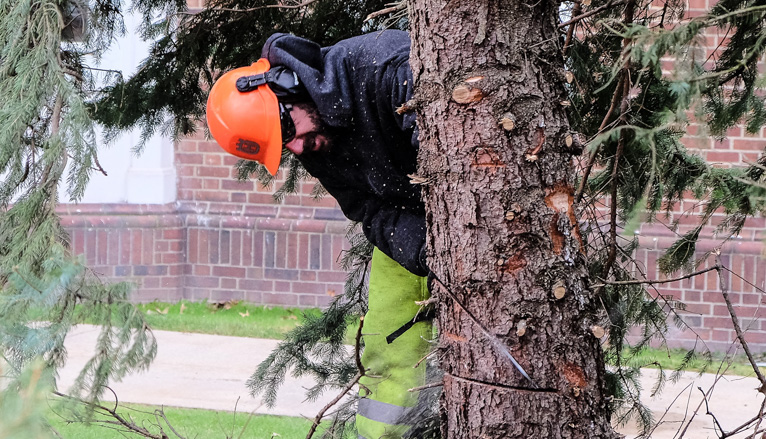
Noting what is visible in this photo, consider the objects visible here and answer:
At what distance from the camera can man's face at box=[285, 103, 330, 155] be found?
110 inches

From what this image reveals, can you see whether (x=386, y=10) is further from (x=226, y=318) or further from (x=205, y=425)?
(x=226, y=318)

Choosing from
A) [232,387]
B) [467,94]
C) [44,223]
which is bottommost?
[232,387]

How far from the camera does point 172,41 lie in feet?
11.8

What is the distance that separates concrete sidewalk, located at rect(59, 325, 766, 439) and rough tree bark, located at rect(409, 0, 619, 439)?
9.11 ft

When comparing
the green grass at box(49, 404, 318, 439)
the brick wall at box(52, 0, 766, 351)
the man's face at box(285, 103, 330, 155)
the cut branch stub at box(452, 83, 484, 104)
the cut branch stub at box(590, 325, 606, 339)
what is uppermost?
the cut branch stub at box(452, 83, 484, 104)

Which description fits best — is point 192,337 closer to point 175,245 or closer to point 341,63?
point 175,245

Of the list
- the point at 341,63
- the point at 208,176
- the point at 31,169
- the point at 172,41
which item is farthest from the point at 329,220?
the point at 31,169

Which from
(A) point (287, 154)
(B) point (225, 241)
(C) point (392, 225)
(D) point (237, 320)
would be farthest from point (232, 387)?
(C) point (392, 225)

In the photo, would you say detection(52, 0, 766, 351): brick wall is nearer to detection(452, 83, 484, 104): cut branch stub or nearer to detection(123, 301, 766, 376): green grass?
detection(123, 301, 766, 376): green grass

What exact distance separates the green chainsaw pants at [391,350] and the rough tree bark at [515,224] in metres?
1.15

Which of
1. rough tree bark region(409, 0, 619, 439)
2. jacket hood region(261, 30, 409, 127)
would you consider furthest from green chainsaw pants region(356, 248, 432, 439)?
rough tree bark region(409, 0, 619, 439)

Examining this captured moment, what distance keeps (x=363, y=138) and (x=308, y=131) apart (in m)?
0.21

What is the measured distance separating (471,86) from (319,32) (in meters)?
1.86

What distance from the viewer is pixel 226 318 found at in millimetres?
6586
